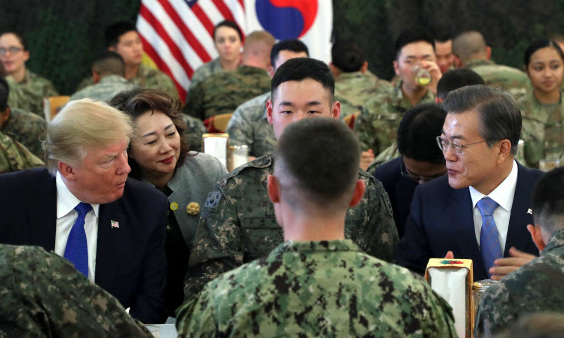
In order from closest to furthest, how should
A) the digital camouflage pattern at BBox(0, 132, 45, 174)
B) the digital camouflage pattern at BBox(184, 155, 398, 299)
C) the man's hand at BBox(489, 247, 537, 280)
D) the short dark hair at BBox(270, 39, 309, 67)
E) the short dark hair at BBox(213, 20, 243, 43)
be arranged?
the man's hand at BBox(489, 247, 537, 280) < the digital camouflage pattern at BBox(184, 155, 398, 299) < the digital camouflage pattern at BBox(0, 132, 45, 174) < the short dark hair at BBox(270, 39, 309, 67) < the short dark hair at BBox(213, 20, 243, 43)

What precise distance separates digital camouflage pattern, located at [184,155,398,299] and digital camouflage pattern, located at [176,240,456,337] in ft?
3.64

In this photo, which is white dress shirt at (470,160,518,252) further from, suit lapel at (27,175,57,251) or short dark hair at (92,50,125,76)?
short dark hair at (92,50,125,76)

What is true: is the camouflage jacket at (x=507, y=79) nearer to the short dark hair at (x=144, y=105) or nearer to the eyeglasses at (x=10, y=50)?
the short dark hair at (x=144, y=105)

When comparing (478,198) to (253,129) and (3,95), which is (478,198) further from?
(3,95)

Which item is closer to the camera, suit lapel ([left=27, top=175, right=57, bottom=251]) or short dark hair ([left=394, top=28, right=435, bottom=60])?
suit lapel ([left=27, top=175, right=57, bottom=251])

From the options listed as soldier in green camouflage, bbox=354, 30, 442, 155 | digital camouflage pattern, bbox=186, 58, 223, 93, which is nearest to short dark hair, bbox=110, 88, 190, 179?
soldier in green camouflage, bbox=354, 30, 442, 155

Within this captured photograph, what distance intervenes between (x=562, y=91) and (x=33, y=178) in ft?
14.8

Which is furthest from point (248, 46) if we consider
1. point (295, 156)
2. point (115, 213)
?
point (295, 156)

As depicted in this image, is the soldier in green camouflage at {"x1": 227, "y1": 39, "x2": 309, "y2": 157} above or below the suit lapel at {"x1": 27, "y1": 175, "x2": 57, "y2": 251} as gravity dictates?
above

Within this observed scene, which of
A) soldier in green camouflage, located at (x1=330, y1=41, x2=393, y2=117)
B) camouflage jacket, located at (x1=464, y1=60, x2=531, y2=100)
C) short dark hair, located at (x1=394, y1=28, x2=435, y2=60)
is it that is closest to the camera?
short dark hair, located at (x1=394, y1=28, x2=435, y2=60)

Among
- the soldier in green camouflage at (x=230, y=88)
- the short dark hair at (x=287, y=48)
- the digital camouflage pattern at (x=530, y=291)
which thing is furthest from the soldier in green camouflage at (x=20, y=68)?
the digital camouflage pattern at (x=530, y=291)

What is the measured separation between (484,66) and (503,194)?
4448mm

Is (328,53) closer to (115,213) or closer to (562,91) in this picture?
(562,91)

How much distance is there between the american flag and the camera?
28.5 feet
